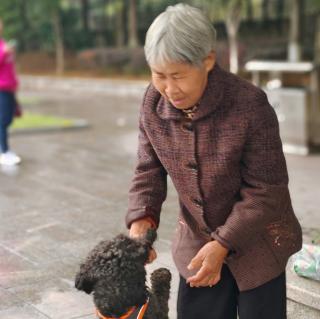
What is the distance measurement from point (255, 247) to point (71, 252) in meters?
3.21

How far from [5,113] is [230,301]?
735 centimetres

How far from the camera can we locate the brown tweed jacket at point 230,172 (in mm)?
2459

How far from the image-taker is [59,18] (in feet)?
102

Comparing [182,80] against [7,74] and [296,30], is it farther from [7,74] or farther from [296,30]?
[296,30]

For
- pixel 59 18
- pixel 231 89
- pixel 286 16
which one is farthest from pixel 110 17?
pixel 231 89

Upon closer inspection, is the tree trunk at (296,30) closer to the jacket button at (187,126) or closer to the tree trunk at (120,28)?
the tree trunk at (120,28)

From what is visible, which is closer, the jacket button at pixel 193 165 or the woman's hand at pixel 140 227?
the jacket button at pixel 193 165

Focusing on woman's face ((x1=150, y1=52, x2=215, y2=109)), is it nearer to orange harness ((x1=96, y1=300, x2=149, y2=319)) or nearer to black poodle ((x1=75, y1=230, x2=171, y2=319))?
black poodle ((x1=75, y1=230, x2=171, y2=319))

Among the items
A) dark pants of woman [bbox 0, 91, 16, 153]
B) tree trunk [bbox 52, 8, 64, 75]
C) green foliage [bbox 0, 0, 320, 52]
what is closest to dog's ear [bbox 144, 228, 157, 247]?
dark pants of woman [bbox 0, 91, 16, 153]

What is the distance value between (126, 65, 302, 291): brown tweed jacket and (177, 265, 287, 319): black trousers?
60 millimetres

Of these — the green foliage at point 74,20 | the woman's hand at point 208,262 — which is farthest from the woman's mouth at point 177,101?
the green foliage at point 74,20

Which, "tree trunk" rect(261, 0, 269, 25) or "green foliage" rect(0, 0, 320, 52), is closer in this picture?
"green foliage" rect(0, 0, 320, 52)

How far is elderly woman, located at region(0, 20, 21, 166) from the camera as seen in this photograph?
9.36 meters

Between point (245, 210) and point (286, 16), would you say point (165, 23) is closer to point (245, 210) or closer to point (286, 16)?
point (245, 210)
